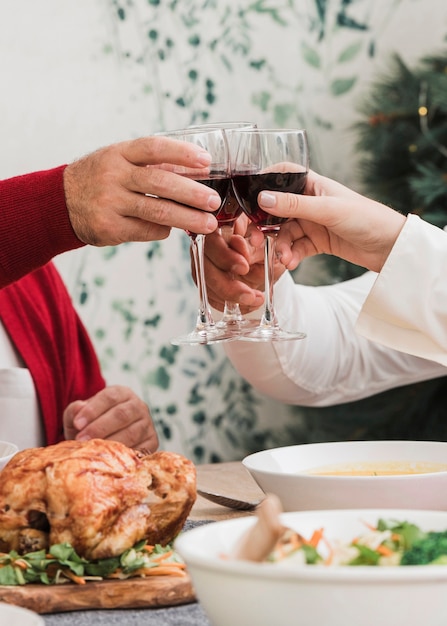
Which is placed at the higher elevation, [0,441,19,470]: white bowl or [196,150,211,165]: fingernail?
[196,150,211,165]: fingernail

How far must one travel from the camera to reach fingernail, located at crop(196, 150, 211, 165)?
125 cm

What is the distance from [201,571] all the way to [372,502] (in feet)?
1.32

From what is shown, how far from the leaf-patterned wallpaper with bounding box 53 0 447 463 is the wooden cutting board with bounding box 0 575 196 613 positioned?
2.14 metres

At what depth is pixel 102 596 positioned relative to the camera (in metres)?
0.90

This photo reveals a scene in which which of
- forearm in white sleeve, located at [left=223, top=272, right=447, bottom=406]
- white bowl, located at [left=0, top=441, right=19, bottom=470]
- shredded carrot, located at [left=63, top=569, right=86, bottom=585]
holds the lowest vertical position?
forearm in white sleeve, located at [left=223, top=272, right=447, bottom=406]

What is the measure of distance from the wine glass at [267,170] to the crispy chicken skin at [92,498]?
38cm

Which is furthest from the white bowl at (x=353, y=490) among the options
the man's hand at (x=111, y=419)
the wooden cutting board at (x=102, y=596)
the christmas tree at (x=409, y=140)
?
the christmas tree at (x=409, y=140)

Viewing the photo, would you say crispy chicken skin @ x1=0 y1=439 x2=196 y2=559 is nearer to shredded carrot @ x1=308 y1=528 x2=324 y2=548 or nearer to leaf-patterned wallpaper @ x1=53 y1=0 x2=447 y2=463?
shredded carrot @ x1=308 y1=528 x2=324 y2=548

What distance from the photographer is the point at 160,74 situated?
3115 millimetres

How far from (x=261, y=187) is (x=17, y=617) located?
2.42 feet

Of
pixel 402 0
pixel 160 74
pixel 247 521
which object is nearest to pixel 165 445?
pixel 160 74

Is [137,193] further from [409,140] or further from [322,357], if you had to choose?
[409,140]

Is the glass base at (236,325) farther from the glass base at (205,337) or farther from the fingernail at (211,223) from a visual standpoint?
the fingernail at (211,223)

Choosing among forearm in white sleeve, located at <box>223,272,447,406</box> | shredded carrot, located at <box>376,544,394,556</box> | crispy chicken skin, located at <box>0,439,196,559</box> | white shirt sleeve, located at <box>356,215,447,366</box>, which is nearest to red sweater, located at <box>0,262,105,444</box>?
forearm in white sleeve, located at <box>223,272,447,406</box>
